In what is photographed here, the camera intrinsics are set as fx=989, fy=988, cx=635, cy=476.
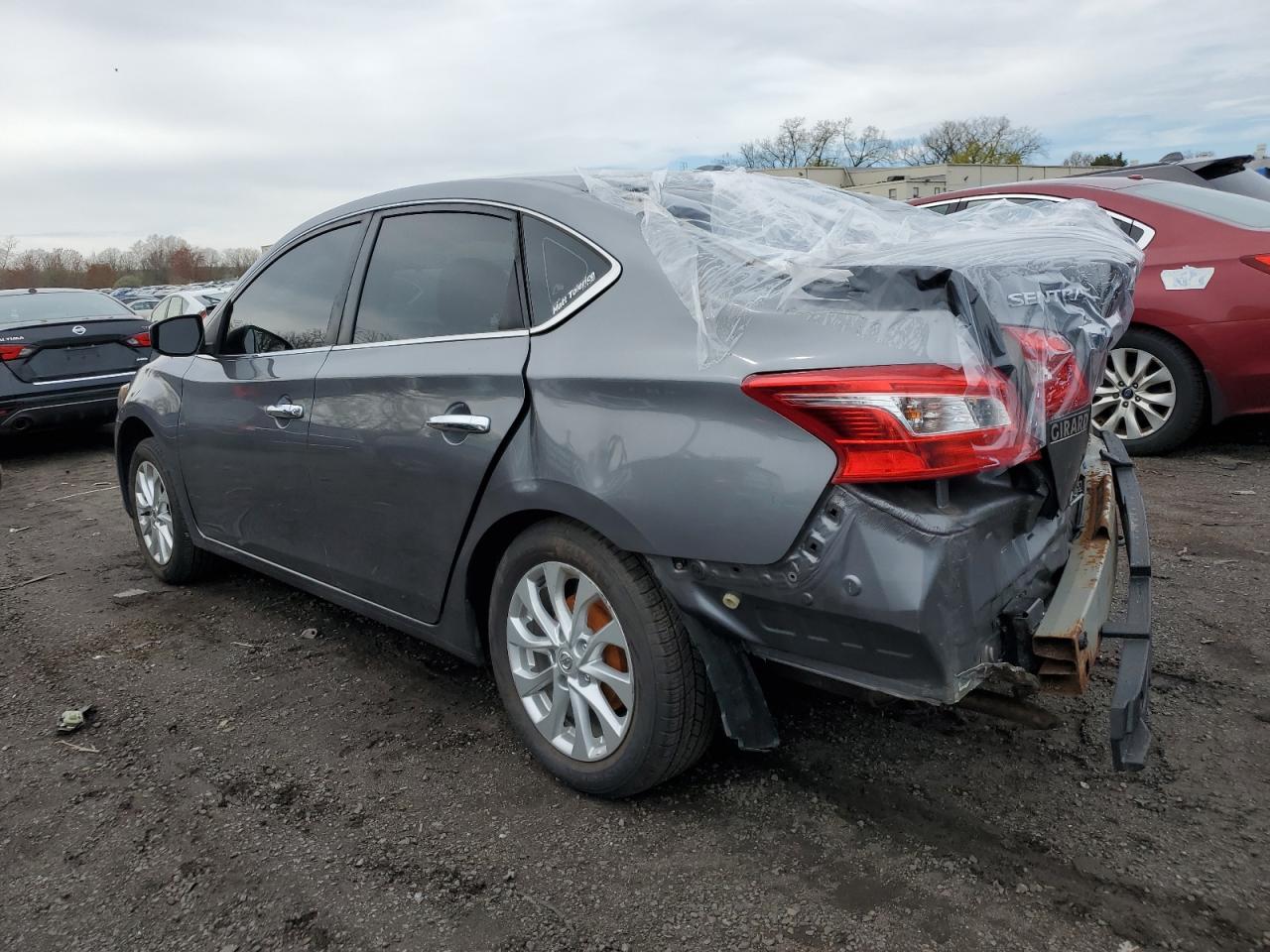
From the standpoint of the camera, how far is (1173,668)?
319 centimetres

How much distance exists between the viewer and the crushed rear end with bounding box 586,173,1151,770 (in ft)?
6.44

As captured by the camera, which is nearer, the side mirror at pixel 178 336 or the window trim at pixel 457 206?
the window trim at pixel 457 206

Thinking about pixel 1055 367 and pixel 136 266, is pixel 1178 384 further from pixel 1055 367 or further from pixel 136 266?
pixel 136 266

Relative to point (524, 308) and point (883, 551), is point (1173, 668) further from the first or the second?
point (524, 308)

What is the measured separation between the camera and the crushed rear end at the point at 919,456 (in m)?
1.96

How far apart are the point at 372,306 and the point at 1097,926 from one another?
2608 mm

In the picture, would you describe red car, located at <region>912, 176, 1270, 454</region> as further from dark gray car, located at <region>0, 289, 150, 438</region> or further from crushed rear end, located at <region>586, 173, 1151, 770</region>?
dark gray car, located at <region>0, 289, 150, 438</region>

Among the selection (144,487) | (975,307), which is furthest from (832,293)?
(144,487)

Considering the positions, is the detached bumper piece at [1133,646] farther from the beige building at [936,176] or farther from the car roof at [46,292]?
the beige building at [936,176]

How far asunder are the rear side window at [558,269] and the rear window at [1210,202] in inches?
175

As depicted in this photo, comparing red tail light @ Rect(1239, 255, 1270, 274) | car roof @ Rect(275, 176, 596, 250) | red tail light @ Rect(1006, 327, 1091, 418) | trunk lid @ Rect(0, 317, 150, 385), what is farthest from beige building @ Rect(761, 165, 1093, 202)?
red tail light @ Rect(1006, 327, 1091, 418)

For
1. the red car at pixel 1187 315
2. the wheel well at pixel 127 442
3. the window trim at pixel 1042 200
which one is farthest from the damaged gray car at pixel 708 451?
the window trim at pixel 1042 200

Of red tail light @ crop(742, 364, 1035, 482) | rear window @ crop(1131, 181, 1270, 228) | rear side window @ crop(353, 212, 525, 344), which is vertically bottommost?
red tail light @ crop(742, 364, 1035, 482)

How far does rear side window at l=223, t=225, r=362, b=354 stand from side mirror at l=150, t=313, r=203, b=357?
14cm
